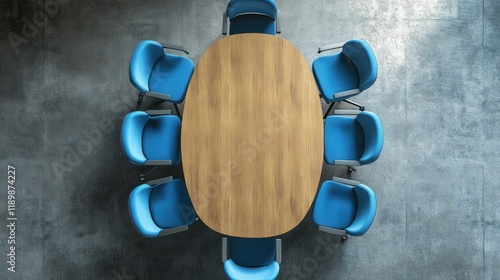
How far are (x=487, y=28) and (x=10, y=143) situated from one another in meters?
4.61

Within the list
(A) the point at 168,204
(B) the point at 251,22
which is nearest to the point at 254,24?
(B) the point at 251,22

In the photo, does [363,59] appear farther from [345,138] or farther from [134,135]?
[134,135]

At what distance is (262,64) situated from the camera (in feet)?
8.94

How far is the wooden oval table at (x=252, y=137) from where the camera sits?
2703mm

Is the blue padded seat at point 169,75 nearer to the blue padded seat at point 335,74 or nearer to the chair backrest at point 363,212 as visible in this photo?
the blue padded seat at point 335,74

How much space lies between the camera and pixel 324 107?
11.2ft

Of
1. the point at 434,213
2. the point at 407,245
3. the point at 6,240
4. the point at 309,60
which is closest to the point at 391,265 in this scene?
the point at 407,245

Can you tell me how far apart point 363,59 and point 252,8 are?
3.15 ft

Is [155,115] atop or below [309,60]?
below

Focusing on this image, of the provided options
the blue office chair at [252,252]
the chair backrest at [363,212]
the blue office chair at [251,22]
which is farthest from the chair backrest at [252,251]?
the blue office chair at [251,22]

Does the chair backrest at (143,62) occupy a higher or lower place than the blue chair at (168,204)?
higher

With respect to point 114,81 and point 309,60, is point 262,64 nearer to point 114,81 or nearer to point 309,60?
point 309,60

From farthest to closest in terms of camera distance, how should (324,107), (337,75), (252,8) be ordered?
(324,107) → (337,75) → (252,8)

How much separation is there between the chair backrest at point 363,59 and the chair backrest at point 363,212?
31.8 inches
